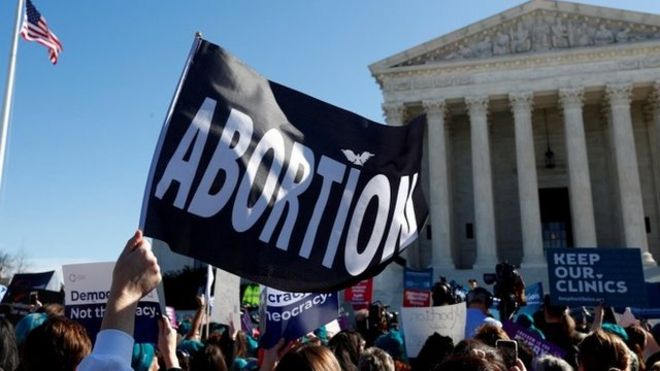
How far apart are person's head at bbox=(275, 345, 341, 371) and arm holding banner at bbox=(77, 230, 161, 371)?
0.74 m

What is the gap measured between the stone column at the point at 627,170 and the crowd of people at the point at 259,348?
27436mm

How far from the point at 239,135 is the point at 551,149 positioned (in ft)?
126

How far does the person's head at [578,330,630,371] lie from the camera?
413 centimetres

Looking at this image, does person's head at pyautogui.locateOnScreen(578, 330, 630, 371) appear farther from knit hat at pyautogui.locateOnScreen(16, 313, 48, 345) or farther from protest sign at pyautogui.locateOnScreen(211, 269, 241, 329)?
protest sign at pyautogui.locateOnScreen(211, 269, 241, 329)

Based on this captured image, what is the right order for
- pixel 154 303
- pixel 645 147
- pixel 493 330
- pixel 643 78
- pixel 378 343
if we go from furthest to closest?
pixel 645 147 → pixel 643 78 → pixel 378 343 → pixel 154 303 → pixel 493 330

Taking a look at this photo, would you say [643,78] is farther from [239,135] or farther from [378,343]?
[239,135]

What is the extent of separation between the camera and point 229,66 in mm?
4070

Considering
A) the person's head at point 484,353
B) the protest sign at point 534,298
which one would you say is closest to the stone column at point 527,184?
the protest sign at point 534,298

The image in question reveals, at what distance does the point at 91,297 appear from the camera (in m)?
6.04

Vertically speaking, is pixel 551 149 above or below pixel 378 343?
above

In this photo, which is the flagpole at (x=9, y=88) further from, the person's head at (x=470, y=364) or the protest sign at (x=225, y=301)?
the person's head at (x=470, y=364)

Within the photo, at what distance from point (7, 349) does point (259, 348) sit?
175cm

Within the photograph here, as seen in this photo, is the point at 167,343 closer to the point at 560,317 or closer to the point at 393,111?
the point at 560,317

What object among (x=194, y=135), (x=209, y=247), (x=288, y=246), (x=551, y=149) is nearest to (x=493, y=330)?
(x=288, y=246)
